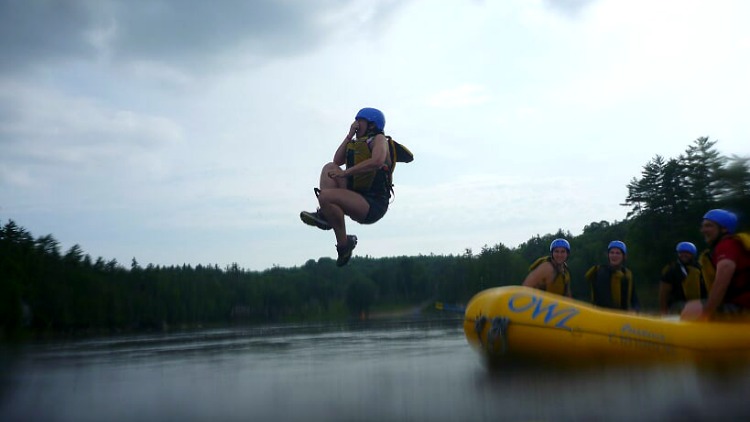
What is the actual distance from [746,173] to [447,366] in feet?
82.4

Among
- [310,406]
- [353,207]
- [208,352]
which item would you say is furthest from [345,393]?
[208,352]

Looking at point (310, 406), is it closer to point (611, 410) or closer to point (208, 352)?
point (611, 410)

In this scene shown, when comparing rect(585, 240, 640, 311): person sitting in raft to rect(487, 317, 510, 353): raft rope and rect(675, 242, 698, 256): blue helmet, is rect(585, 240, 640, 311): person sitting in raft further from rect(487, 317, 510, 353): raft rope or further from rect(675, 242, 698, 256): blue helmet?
Result: rect(487, 317, 510, 353): raft rope

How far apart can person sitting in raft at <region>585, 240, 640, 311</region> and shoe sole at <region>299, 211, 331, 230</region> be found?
4.67 meters

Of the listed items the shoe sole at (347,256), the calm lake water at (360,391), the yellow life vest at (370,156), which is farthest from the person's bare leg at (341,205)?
the calm lake water at (360,391)

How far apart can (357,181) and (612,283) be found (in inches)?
190

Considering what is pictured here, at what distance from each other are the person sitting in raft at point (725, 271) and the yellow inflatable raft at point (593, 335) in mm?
193

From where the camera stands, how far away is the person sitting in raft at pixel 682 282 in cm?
1024

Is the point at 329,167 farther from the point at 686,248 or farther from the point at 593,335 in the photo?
the point at 686,248

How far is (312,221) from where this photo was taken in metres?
6.57

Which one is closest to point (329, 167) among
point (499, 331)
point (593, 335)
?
→ point (499, 331)

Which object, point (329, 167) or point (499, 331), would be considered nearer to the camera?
point (329, 167)

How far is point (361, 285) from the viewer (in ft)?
27.3

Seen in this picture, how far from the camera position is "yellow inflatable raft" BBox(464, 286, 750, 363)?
7.68 m
